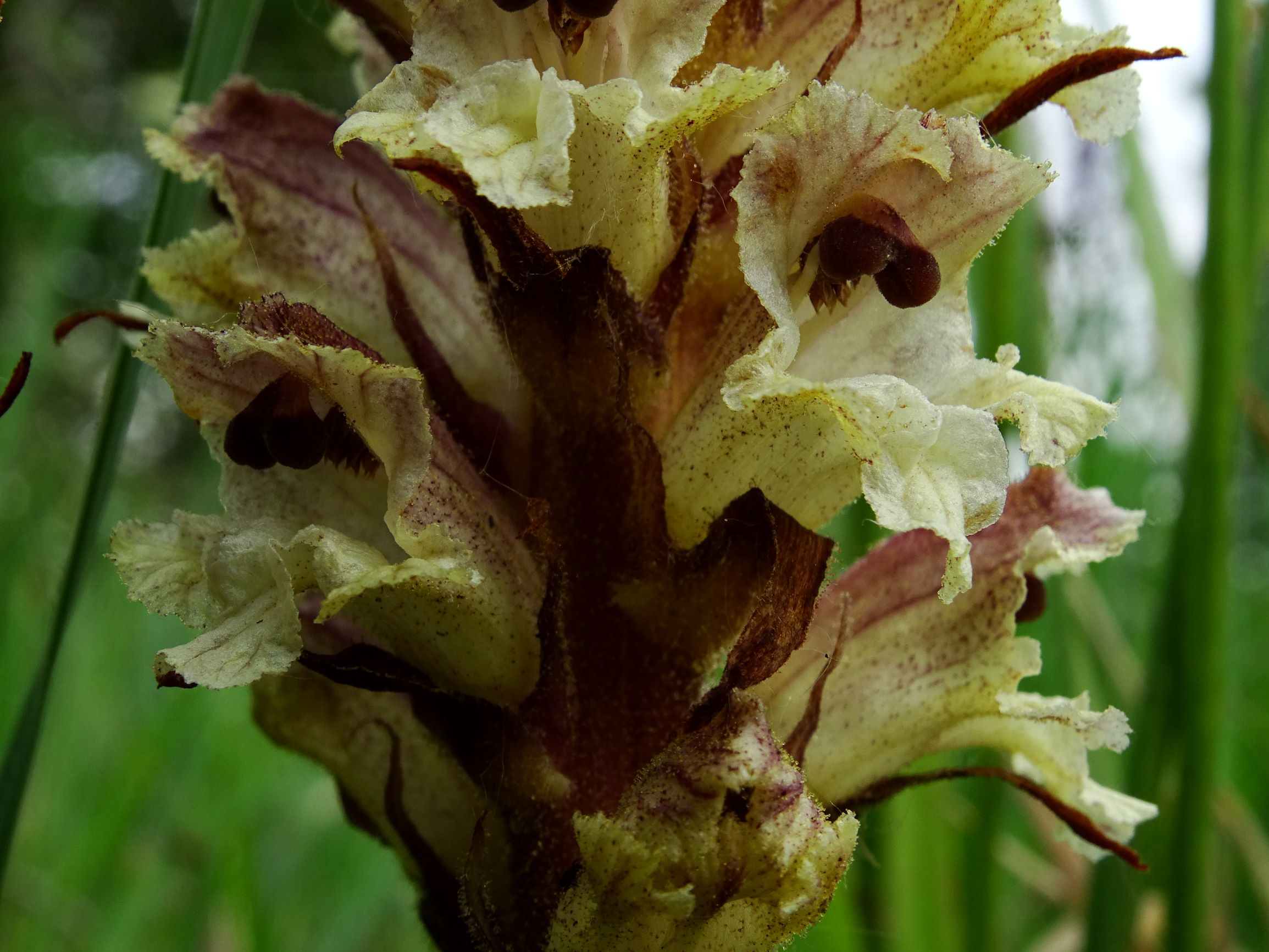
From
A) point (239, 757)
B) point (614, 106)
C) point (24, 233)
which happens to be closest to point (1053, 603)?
point (614, 106)

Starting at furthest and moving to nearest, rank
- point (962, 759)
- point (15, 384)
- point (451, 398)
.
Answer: point (962, 759) < point (451, 398) < point (15, 384)

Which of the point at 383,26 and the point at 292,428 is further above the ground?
the point at 383,26

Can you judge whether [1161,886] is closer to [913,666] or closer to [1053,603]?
[1053,603]

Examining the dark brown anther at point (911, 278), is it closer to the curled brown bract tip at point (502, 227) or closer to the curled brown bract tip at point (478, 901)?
the curled brown bract tip at point (502, 227)

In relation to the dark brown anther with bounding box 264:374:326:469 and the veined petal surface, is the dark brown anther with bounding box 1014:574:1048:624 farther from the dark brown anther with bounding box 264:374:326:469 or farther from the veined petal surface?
the dark brown anther with bounding box 264:374:326:469

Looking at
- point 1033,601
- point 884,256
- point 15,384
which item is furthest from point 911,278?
point 15,384

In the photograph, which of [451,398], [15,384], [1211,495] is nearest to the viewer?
[15,384]

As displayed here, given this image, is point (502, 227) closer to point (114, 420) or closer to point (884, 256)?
point (884, 256)

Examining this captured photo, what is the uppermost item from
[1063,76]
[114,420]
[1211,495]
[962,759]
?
[1063,76]
